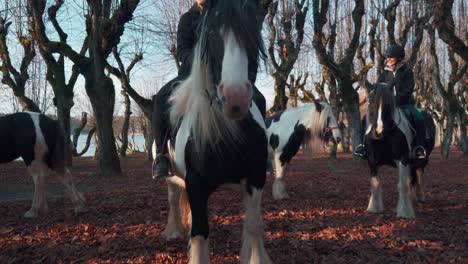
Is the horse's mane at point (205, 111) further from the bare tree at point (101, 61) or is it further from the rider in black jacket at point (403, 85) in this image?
the bare tree at point (101, 61)

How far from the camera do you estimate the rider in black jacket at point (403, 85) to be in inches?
243

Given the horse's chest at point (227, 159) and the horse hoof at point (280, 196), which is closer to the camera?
the horse's chest at point (227, 159)

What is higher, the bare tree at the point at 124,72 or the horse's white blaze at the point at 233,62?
the bare tree at the point at 124,72

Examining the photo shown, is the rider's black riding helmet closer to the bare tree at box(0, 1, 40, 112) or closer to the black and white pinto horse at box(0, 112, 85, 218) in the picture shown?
the black and white pinto horse at box(0, 112, 85, 218)

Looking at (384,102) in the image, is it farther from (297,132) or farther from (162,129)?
(162,129)

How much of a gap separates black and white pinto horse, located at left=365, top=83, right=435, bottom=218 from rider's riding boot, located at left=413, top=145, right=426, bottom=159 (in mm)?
105

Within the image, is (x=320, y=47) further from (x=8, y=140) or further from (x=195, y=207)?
→ (x=195, y=207)

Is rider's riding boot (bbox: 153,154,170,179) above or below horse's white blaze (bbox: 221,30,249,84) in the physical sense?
below

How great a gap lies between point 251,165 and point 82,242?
3125 mm

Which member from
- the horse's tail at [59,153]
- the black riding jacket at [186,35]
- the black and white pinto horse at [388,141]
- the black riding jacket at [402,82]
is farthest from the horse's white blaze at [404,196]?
the horse's tail at [59,153]

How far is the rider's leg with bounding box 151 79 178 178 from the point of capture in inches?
150

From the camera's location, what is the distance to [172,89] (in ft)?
12.4

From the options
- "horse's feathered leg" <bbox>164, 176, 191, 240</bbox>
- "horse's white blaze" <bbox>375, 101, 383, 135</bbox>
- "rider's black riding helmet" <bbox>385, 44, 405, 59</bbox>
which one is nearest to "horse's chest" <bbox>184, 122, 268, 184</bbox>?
"horse's feathered leg" <bbox>164, 176, 191, 240</bbox>

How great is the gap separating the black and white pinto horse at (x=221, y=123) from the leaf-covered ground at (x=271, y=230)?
1.07m
